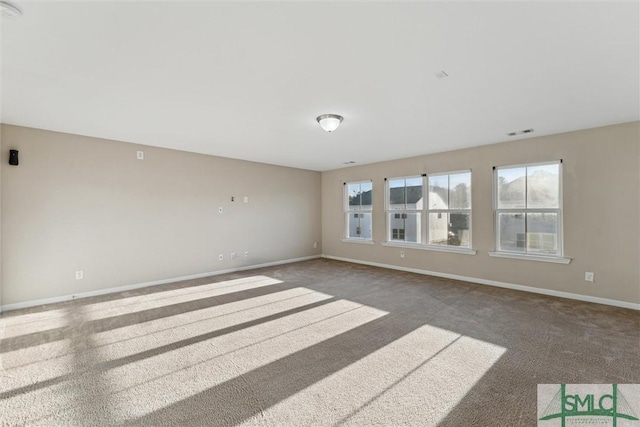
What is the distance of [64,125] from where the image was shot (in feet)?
12.6

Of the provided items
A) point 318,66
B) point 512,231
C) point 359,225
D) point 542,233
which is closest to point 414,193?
point 359,225

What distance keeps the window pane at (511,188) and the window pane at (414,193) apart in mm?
1464

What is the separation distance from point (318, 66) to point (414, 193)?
4.32 meters

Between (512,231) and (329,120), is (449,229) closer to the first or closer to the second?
(512,231)

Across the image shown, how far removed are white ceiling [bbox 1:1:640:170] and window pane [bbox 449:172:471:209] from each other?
4.56 feet

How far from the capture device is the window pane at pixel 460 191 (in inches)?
209

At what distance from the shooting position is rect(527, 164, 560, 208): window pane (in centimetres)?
438

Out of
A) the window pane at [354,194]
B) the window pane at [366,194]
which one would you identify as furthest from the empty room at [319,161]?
the window pane at [354,194]

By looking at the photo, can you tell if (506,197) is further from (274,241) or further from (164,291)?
(164,291)

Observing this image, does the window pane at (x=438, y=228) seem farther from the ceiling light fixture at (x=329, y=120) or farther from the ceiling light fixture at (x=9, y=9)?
the ceiling light fixture at (x=9, y=9)

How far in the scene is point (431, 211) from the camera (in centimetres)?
581

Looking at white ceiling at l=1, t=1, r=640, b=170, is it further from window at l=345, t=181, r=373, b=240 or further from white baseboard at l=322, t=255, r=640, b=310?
window at l=345, t=181, r=373, b=240

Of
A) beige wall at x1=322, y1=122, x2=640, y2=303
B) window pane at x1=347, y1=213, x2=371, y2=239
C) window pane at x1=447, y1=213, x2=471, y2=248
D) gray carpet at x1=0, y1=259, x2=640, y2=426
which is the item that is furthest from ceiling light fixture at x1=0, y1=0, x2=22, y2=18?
window pane at x1=347, y1=213, x2=371, y2=239

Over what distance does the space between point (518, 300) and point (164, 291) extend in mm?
5343
